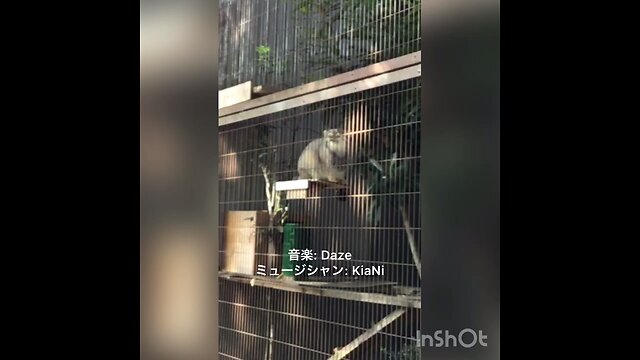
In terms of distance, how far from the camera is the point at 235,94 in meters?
2.14

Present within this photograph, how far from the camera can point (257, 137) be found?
2162 millimetres

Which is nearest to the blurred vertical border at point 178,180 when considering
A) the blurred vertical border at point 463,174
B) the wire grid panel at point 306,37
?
the blurred vertical border at point 463,174

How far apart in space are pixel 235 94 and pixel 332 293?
716mm

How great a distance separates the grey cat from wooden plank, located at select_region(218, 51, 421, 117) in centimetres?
15

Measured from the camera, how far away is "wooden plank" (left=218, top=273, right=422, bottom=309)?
184cm

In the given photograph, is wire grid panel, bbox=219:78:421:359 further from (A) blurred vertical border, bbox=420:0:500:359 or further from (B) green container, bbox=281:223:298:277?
(A) blurred vertical border, bbox=420:0:500:359

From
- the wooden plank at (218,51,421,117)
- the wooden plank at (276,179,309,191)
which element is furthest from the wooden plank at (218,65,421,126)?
the wooden plank at (276,179,309,191)

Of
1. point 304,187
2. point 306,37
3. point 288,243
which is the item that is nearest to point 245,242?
point 288,243

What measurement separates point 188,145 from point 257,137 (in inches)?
36.9

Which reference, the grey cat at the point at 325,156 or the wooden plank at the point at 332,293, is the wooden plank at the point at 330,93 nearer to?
the grey cat at the point at 325,156

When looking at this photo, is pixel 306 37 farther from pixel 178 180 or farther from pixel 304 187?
pixel 178 180

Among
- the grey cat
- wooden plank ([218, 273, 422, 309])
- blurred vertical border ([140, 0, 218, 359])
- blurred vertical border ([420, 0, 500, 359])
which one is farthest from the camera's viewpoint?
the grey cat
